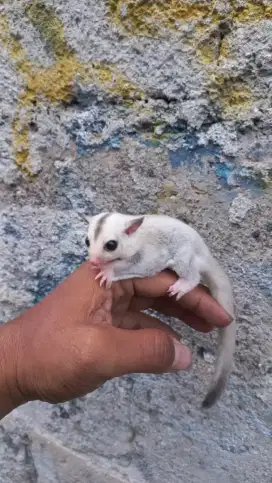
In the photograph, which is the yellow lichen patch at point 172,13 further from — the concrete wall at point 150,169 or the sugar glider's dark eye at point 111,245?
the sugar glider's dark eye at point 111,245

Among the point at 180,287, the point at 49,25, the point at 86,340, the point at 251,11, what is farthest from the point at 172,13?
the point at 86,340

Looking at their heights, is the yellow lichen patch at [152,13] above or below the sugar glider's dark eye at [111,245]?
above

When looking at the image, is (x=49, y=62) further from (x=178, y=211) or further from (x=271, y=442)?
(x=271, y=442)

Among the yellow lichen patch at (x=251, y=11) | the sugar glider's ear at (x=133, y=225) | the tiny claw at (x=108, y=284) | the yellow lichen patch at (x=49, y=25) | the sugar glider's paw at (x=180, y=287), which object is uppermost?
the yellow lichen patch at (x=49, y=25)

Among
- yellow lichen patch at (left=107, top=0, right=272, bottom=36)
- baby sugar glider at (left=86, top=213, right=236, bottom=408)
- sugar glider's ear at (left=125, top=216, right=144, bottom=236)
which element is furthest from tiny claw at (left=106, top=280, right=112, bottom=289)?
yellow lichen patch at (left=107, top=0, right=272, bottom=36)

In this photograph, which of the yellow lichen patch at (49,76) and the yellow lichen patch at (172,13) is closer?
the yellow lichen patch at (172,13)

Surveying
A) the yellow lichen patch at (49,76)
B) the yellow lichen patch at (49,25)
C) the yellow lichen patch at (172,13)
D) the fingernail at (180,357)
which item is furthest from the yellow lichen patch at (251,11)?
the fingernail at (180,357)

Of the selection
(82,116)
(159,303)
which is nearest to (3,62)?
(82,116)

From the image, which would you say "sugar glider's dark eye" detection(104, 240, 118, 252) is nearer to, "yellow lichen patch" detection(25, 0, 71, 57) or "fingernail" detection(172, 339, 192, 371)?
"fingernail" detection(172, 339, 192, 371)
